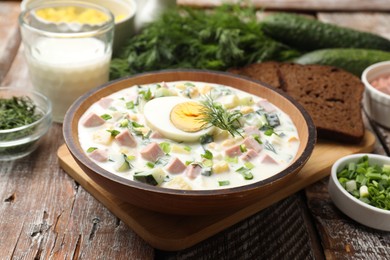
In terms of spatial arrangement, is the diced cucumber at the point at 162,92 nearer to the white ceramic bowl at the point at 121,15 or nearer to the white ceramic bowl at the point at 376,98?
the white ceramic bowl at the point at 121,15

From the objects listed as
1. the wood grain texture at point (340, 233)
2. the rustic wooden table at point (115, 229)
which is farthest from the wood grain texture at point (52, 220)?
the wood grain texture at point (340, 233)

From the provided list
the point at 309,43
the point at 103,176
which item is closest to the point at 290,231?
the point at 103,176

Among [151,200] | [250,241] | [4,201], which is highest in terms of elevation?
[151,200]

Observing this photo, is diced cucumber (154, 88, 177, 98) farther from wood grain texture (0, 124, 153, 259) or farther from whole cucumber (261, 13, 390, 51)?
whole cucumber (261, 13, 390, 51)

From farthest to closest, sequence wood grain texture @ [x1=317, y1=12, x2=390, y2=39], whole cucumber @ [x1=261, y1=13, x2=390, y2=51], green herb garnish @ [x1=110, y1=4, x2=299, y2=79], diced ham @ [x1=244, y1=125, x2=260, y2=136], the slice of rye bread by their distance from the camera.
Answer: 1. wood grain texture @ [x1=317, y1=12, x2=390, y2=39]
2. whole cucumber @ [x1=261, y1=13, x2=390, y2=51]
3. green herb garnish @ [x1=110, y1=4, x2=299, y2=79]
4. the slice of rye bread
5. diced ham @ [x1=244, y1=125, x2=260, y2=136]

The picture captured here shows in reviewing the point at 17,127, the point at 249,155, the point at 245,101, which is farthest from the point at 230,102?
the point at 17,127

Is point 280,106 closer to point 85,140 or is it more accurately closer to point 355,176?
point 355,176

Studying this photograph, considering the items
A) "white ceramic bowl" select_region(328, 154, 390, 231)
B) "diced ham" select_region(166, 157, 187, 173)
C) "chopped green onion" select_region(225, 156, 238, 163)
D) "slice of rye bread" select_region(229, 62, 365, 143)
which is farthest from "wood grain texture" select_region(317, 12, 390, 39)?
"diced ham" select_region(166, 157, 187, 173)
